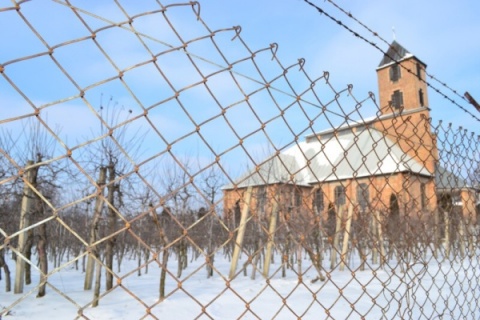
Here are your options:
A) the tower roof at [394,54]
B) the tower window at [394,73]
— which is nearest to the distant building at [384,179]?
the tower roof at [394,54]

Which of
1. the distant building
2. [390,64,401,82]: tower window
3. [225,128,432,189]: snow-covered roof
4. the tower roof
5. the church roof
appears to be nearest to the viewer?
[225,128,432,189]: snow-covered roof

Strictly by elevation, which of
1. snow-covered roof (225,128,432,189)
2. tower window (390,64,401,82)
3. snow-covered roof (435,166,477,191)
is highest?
tower window (390,64,401,82)

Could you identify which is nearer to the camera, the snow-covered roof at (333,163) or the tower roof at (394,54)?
the snow-covered roof at (333,163)

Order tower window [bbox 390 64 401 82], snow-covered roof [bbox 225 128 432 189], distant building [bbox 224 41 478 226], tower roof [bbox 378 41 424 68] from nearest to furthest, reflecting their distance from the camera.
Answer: snow-covered roof [bbox 225 128 432 189]
distant building [bbox 224 41 478 226]
tower roof [bbox 378 41 424 68]
tower window [bbox 390 64 401 82]

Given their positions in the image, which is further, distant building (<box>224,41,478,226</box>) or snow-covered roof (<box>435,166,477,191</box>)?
snow-covered roof (<box>435,166,477,191</box>)

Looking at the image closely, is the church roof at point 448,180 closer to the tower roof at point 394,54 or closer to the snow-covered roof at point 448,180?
the snow-covered roof at point 448,180

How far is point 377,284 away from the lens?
9.54m

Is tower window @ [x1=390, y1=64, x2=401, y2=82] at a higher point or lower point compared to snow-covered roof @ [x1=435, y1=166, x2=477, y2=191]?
higher

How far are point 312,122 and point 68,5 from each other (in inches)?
43.5

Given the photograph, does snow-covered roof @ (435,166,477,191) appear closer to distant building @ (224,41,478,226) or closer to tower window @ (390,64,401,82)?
distant building @ (224,41,478,226)

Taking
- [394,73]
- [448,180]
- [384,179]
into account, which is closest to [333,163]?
[394,73]

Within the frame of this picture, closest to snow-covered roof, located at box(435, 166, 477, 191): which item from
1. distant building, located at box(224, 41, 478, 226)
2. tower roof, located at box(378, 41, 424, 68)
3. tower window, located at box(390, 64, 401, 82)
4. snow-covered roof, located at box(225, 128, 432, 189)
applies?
distant building, located at box(224, 41, 478, 226)

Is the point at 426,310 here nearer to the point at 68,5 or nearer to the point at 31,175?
the point at 68,5

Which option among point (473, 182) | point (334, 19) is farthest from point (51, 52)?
point (473, 182)
